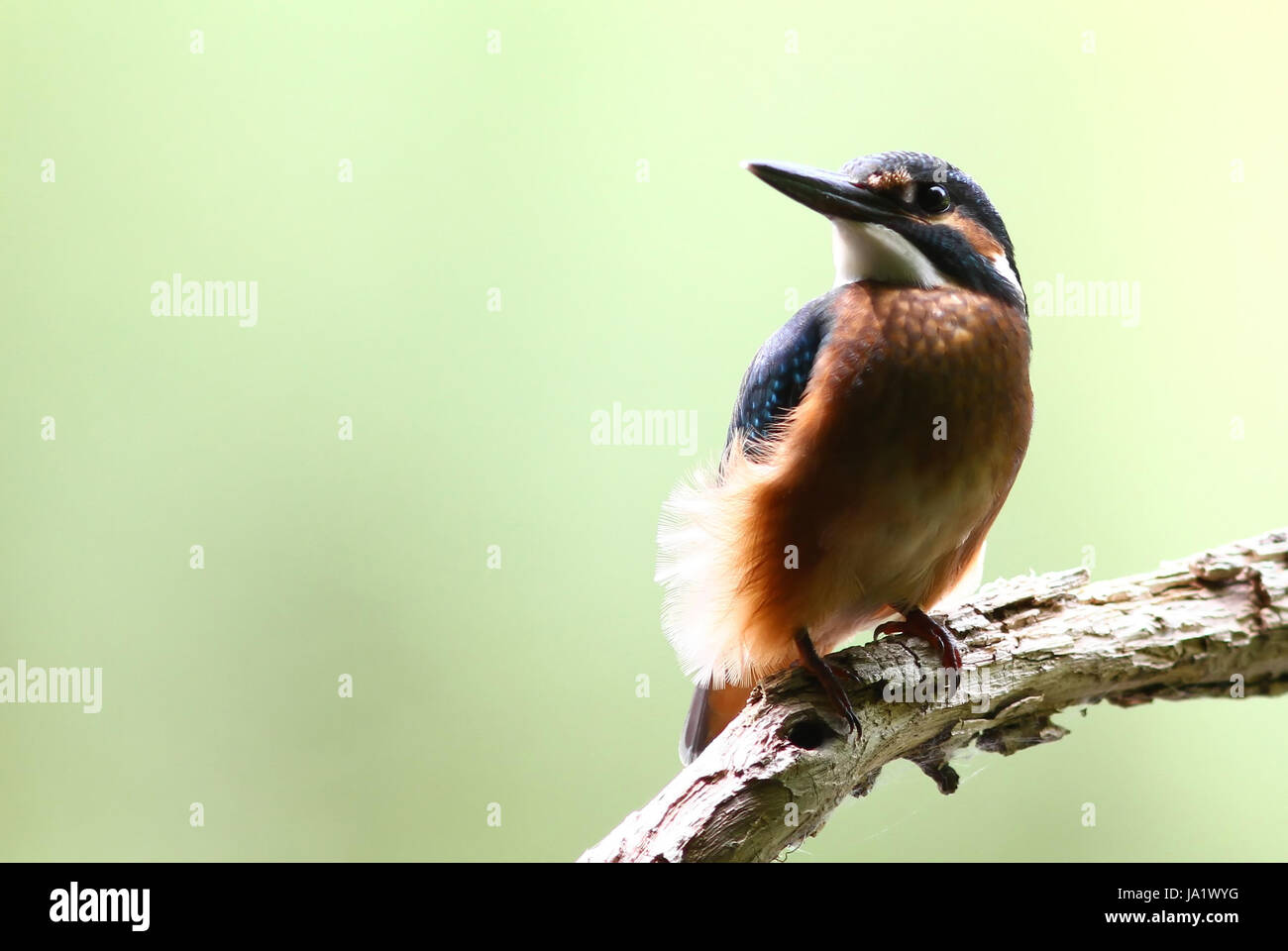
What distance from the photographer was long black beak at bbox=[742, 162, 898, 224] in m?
2.03

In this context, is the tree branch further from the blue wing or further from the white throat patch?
the white throat patch

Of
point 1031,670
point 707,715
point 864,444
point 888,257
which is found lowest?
point 707,715

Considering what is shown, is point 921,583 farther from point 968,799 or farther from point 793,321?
point 968,799

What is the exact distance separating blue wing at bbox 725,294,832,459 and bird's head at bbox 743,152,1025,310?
0.14 m

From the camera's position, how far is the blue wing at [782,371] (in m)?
2.10

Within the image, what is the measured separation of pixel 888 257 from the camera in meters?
2.11

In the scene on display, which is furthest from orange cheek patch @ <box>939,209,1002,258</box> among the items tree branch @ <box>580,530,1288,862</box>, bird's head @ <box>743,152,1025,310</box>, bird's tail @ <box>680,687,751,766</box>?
bird's tail @ <box>680,687,751,766</box>

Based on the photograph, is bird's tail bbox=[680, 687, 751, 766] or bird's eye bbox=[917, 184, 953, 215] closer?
bird's eye bbox=[917, 184, 953, 215]

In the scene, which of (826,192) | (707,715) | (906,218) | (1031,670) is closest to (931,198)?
(906,218)

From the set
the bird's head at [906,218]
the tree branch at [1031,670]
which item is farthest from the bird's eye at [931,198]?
the tree branch at [1031,670]

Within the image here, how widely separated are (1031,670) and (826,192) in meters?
1.01

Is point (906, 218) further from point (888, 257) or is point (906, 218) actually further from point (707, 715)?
point (707, 715)
